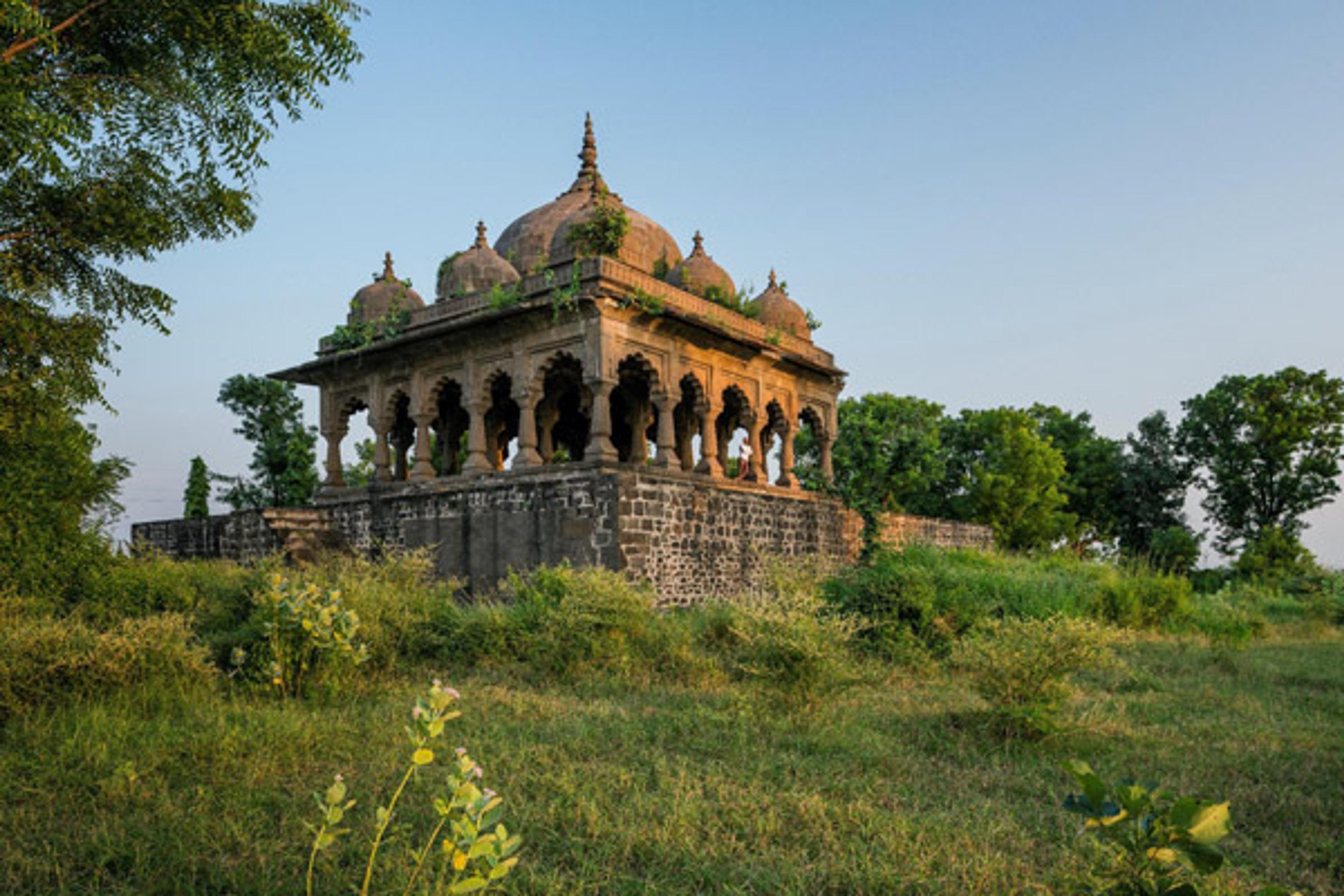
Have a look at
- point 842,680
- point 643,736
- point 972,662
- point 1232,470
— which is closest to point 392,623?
point 643,736

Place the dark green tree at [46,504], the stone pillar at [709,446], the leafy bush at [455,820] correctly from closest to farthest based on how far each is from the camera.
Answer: the leafy bush at [455,820] → the dark green tree at [46,504] → the stone pillar at [709,446]

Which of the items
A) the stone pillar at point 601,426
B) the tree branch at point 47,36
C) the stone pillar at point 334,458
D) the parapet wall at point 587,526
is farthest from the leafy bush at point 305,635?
the stone pillar at point 334,458

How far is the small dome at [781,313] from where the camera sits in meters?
19.3

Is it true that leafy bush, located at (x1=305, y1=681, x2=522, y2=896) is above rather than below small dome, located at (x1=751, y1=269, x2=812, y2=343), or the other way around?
below

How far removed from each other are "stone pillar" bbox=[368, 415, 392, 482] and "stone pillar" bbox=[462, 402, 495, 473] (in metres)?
2.56

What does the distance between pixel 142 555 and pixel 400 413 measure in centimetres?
992

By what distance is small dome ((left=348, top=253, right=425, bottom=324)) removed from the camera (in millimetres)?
18359

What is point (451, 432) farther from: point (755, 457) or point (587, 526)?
point (587, 526)

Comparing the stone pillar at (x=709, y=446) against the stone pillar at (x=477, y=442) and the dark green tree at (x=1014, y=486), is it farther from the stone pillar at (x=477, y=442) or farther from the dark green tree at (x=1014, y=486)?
the dark green tree at (x=1014, y=486)

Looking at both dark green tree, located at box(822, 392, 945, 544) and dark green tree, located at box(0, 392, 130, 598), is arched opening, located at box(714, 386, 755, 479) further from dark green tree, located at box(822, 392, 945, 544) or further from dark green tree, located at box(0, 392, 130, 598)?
dark green tree, located at box(0, 392, 130, 598)

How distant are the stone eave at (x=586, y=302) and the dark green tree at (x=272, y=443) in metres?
6.53

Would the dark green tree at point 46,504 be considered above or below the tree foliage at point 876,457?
below

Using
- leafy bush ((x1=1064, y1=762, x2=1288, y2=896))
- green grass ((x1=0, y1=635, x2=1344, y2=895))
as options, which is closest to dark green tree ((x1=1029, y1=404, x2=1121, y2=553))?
green grass ((x1=0, y1=635, x2=1344, y2=895))

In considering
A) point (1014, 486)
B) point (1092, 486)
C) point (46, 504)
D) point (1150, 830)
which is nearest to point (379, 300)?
point (46, 504)
